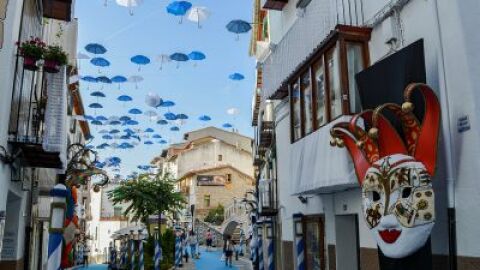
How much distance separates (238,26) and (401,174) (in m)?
11.1

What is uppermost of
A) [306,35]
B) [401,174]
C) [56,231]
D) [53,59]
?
[306,35]

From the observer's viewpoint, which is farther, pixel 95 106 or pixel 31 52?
pixel 95 106

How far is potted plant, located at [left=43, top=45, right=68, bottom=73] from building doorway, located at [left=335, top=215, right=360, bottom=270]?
777 centimetres

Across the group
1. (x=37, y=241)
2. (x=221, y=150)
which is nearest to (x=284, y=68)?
(x=37, y=241)

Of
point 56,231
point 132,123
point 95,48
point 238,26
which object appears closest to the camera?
point 56,231

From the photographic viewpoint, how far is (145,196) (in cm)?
3303

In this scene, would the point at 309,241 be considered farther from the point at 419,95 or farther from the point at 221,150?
the point at 221,150

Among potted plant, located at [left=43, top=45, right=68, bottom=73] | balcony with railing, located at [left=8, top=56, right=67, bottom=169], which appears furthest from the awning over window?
potted plant, located at [left=43, top=45, right=68, bottom=73]

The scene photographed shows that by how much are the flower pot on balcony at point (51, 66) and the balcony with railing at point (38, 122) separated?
0.97ft

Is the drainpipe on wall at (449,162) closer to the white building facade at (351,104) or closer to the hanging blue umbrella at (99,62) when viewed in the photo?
the white building facade at (351,104)

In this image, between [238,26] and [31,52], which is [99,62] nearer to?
[238,26]

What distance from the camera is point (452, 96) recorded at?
747cm

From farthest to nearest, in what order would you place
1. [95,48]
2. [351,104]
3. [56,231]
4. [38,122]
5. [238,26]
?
[95,48] < [238,26] < [38,122] < [351,104] < [56,231]

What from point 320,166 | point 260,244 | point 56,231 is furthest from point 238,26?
point 56,231
